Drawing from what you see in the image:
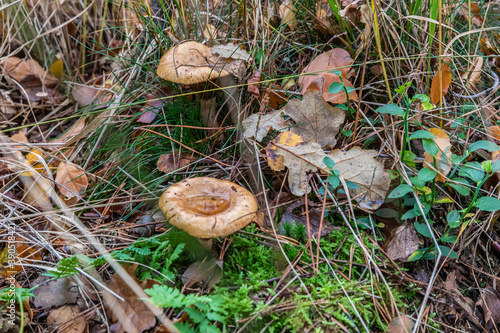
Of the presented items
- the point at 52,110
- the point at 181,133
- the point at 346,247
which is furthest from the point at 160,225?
the point at 52,110

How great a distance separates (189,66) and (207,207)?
864mm

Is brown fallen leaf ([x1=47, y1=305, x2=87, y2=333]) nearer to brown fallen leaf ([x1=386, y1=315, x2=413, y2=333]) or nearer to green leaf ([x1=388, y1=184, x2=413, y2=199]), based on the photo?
brown fallen leaf ([x1=386, y1=315, x2=413, y2=333])

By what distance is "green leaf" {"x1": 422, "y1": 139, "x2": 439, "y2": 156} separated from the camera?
1652 mm

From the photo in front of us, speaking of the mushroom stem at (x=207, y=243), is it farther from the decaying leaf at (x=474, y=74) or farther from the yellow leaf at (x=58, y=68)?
the yellow leaf at (x=58, y=68)

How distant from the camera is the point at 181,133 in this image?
224cm

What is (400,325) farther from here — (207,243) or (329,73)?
(329,73)

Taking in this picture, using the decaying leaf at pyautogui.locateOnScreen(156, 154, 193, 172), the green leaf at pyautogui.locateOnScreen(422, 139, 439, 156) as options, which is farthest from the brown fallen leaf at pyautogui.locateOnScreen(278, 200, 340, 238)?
the decaying leaf at pyautogui.locateOnScreen(156, 154, 193, 172)

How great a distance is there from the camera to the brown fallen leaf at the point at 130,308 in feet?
4.95

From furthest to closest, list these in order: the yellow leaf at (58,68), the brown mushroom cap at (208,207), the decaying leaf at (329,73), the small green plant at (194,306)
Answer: the yellow leaf at (58,68), the decaying leaf at (329,73), the brown mushroom cap at (208,207), the small green plant at (194,306)

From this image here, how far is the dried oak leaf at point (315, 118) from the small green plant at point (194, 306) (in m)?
1.06

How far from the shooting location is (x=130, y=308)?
1.58 metres

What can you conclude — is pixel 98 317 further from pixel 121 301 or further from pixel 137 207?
pixel 137 207

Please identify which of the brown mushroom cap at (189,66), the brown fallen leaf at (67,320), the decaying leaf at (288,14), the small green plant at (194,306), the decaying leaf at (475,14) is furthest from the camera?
the decaying leaf at (475,14)

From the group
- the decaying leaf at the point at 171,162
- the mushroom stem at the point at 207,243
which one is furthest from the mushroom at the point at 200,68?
the mushroom stem at the point at 207,243
